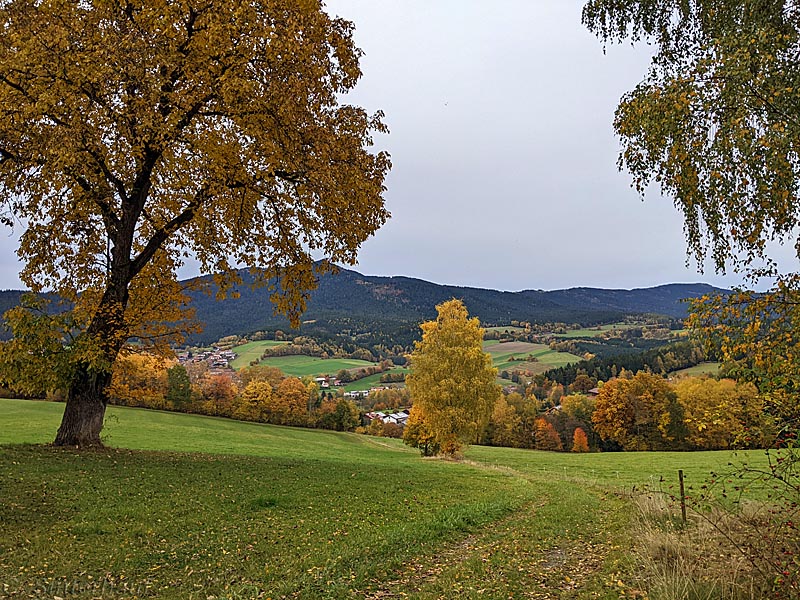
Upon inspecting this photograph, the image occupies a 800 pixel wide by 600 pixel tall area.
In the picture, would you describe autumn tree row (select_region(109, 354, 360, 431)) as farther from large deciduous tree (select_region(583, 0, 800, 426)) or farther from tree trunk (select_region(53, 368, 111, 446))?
large deciduous tree (select_region(583, 0, 800, 426))

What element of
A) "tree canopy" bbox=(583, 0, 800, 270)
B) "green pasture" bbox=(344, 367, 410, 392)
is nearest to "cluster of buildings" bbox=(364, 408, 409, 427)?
"green pasture" bbox=(344, 367, 410, 392)

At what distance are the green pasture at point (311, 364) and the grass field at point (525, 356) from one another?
33271 millimetres

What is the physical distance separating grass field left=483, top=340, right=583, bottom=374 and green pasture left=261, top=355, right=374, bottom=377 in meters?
33.3

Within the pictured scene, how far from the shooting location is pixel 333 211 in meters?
13.9

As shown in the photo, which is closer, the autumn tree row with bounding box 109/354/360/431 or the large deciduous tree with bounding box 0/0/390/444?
the large deciduous tree with bounding box 0/0/390/444

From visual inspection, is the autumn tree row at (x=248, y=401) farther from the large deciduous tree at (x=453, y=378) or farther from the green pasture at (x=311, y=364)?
the green pasture at (x=311, y=364)

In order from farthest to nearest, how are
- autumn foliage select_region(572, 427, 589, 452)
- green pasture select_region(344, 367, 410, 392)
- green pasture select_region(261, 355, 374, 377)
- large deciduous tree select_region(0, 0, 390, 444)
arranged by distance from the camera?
green pasture select_region(261, 355, 374, 377) → green pasture select_region(344, 367, 410, 392) → autumn foliage select_region(572, 427, 589, 452) → large deciduous tree select_region(0, 0, 390, 444)

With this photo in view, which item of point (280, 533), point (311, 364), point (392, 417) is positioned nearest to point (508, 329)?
point (311, 364)

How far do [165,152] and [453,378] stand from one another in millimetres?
21846

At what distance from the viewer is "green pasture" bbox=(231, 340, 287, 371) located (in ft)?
380

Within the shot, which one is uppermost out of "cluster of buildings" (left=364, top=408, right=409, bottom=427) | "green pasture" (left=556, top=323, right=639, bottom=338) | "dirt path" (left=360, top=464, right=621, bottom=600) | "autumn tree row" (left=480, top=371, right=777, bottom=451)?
"green pasture" (left=556, top=323, right=639, bottom=338)

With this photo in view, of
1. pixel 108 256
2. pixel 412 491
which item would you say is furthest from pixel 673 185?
pixel 108 256

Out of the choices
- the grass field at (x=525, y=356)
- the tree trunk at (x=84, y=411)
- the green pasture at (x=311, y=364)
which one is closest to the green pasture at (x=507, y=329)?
the grass field at (x=525, y=356)

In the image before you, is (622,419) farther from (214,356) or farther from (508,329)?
(508,329)
